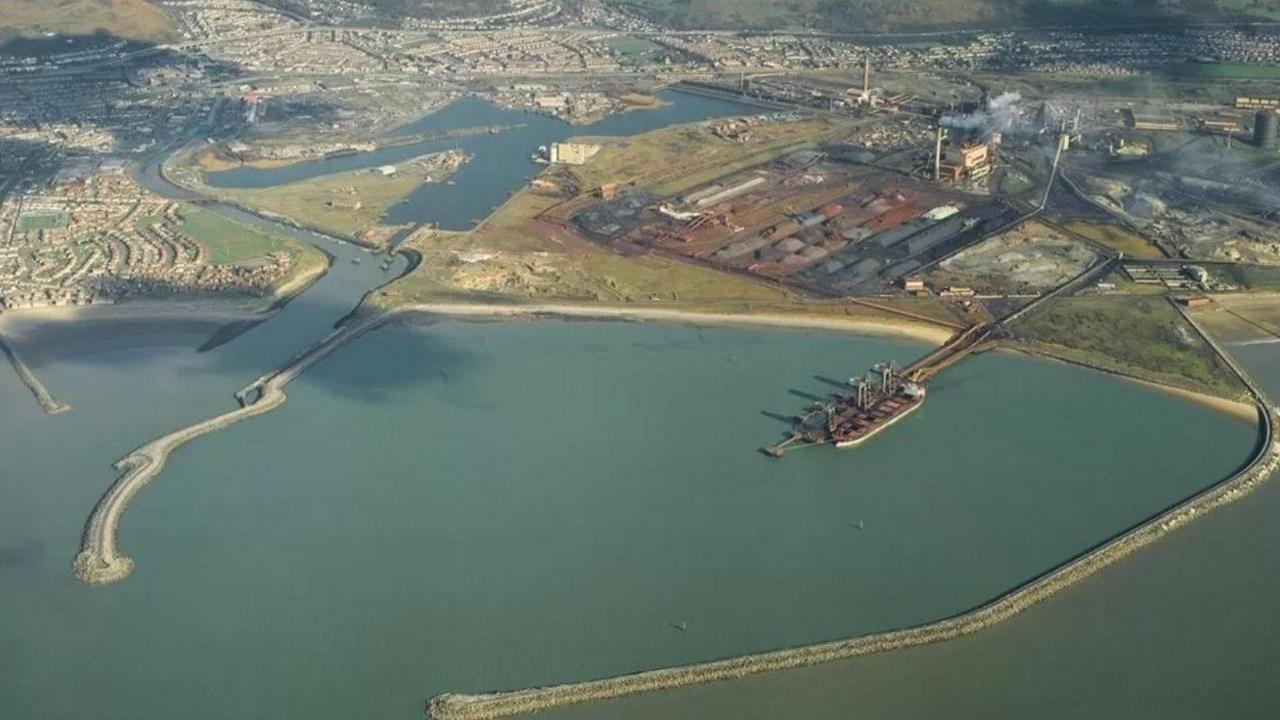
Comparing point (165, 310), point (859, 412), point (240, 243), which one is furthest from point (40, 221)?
point (859, 412)

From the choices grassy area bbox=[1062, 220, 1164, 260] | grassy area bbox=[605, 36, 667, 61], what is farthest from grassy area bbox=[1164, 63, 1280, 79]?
grassy area bbox=[605, 36, 667, 61]

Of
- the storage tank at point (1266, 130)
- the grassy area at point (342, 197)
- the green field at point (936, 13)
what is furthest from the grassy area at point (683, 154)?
the green field at point (936, 13)

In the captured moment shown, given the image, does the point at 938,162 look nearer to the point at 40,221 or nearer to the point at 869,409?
the point at 869,409

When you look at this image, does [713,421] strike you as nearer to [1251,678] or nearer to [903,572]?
[903,572]

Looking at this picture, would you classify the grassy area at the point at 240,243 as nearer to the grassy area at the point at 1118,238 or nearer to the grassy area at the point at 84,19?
the grassy area at the point at 1118,238

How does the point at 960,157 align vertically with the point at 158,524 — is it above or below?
above

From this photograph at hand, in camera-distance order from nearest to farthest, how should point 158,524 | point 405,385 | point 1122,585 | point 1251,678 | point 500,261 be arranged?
1. point 1251,678
2. point 1122,585
3. point 158,524
4. point 405,385
5. point 500,261

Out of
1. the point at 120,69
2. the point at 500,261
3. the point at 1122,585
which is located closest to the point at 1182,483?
the point at 1122,585
